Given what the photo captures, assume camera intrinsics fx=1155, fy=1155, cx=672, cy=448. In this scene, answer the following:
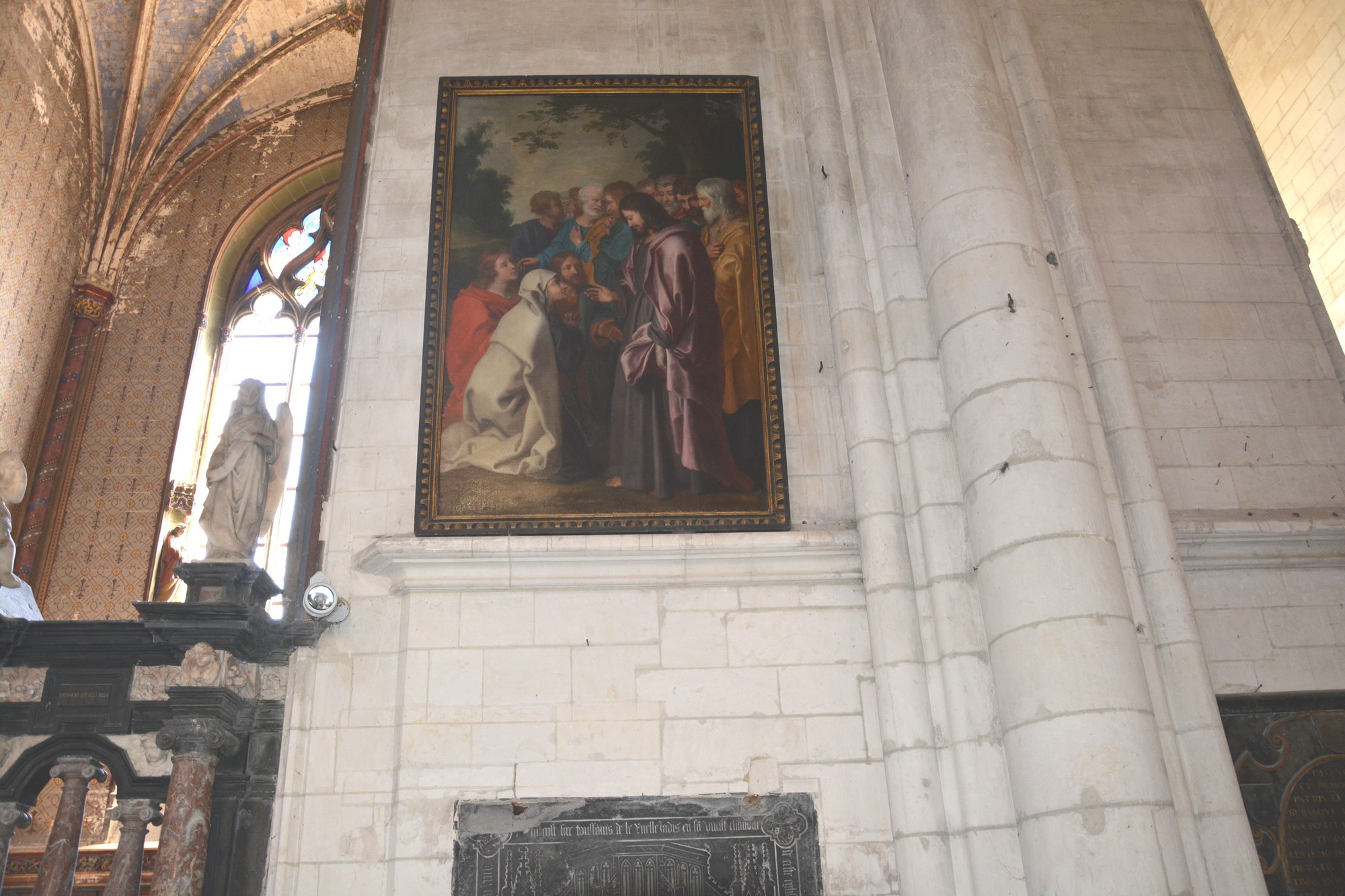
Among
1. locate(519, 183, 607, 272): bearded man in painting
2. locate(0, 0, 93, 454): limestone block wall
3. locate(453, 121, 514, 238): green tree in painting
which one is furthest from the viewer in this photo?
locate(0, 0, 93, 454): limestone block wall

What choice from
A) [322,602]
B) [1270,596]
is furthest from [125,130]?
[1270,596]

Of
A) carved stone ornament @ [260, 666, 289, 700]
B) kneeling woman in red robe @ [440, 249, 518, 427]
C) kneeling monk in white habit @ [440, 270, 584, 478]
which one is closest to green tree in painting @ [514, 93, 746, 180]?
kneeling woman in red robe @ [440, 249, 518, 427]

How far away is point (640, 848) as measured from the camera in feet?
18.2

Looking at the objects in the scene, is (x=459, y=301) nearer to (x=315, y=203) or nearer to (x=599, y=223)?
(x=599, y=223)

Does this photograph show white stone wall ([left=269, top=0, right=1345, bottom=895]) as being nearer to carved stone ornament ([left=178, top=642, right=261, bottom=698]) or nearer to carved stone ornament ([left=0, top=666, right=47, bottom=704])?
carved stone ornament ([left=178, top=642, right=261, bottom=698])

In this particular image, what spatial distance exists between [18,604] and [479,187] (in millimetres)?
3599

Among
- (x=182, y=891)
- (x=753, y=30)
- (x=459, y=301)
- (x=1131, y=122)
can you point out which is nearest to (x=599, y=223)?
(x=459, y=301)

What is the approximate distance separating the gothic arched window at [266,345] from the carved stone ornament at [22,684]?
12.9 feet

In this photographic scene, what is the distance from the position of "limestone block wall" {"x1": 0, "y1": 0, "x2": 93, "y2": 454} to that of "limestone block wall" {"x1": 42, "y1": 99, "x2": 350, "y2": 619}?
19.8 inches

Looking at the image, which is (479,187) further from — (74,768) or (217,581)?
(74,768)

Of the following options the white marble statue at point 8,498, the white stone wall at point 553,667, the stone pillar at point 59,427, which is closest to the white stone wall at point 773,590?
the white stone wall at point 553,667

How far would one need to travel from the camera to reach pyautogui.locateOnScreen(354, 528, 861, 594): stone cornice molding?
20.1 feet

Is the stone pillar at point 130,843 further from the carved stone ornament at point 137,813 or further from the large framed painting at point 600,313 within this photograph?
the large framed painting at point 600,313

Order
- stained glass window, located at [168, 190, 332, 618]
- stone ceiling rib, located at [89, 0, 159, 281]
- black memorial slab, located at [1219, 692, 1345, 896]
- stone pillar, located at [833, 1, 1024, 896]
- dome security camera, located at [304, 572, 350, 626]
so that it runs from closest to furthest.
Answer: stone pillar, located at [833, 1, 1024, 896] → black memorial slab, located at [1219, 692, 1345, 896] → dome security camera, located at [304, 572, 350, 626] → stained glass window, located at [168, 190, 332, 618] → stone ceiling rib, located at [89, 0, 159, 281]
